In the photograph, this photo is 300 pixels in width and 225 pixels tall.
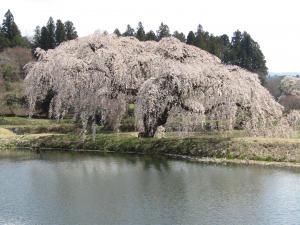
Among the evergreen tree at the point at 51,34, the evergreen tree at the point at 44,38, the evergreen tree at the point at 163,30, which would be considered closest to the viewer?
the evergreen tree at the point at 44,38

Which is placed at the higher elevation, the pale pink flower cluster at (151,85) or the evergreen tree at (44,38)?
the evergreen tree at (44,38)

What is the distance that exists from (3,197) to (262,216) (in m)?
9.25

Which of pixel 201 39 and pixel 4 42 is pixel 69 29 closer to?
pixel 4 42

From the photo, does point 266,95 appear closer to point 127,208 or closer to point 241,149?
point 241,149

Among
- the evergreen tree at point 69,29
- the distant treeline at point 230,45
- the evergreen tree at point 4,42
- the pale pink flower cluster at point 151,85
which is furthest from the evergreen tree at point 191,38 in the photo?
the pale pink flower cluster at point 151,85

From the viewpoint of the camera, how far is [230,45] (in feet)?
255

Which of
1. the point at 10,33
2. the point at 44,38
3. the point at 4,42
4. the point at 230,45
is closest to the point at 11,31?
the point at 10,33

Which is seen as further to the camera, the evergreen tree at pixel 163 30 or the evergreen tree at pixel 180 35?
the evergreen tree at pixel 180 35

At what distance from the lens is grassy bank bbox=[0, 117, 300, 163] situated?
2777cm

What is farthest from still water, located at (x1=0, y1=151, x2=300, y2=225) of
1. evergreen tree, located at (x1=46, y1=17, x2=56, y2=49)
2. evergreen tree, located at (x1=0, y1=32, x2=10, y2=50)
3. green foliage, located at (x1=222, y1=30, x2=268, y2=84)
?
green foliage, located at (x1=222, y1=30, x2=268, y2=84)

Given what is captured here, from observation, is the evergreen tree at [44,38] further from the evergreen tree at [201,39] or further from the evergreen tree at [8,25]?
the evergreen tree at [201,39]

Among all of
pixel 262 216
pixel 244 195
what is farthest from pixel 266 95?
pixel 262 216

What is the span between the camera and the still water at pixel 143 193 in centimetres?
1648

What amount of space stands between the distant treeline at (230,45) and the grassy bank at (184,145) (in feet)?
111
